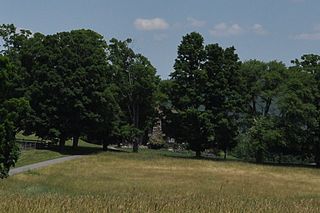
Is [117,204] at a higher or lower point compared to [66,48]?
lower

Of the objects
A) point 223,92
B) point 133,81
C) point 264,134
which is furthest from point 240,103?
point 133,81

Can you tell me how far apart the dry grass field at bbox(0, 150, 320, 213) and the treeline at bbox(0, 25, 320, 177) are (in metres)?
9.64

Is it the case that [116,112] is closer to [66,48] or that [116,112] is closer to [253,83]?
[66,48]

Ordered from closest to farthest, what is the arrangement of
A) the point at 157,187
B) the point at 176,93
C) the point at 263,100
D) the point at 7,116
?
the point at 7,116 → the point at 157,187 → the point at 176,93 → the point at 263,100

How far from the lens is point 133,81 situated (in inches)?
3531

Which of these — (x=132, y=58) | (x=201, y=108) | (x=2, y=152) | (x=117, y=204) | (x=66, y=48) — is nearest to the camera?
(x=117, y=204)

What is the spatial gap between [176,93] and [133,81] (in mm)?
10372

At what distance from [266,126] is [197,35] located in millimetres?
18595

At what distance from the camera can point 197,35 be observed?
84875mm

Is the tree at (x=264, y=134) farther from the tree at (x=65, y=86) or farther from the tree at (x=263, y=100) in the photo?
the tree at (x=65, y=86)

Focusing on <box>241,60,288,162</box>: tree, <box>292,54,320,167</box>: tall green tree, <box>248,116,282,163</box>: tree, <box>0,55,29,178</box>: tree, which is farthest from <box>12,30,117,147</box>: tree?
<box>0,55,29,178</box>: tree

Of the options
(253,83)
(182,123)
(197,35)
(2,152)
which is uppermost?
(197,35)

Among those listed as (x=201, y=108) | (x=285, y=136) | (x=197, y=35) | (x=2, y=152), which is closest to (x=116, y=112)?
(x=201, y=108)

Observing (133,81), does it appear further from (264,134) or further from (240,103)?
(264,134)
